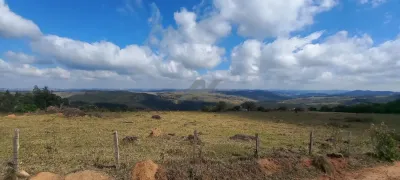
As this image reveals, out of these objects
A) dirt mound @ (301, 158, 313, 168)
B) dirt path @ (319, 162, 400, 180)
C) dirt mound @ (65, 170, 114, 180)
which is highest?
dirt mound @ (65, 170, 114, 180)

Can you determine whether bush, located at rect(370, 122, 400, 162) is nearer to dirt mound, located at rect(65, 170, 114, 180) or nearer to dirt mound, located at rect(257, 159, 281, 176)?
dirt mound, located at rect(257, 159, 281, 176)

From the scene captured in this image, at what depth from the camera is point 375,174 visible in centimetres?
1569

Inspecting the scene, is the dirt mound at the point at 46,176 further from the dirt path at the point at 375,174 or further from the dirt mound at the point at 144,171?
the dirt path at the point at 375,174

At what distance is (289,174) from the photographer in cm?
1482

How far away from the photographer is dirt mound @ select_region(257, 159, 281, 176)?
14669 millimetres

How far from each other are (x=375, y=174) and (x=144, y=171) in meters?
12.1

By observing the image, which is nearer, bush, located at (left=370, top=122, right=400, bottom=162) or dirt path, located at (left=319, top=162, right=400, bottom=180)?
dirt path, located at (left=319, top=162, right=400, bottom=180)

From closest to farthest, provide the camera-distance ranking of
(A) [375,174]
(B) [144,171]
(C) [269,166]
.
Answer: (B) [144,171], (C) [269,166], (A) [375,174]

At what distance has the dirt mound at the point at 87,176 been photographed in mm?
12073

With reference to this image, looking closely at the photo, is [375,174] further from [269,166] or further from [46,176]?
[46,176]

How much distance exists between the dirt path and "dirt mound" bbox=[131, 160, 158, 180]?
8405 millimetres

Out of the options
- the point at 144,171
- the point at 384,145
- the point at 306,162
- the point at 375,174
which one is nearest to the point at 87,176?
the point at 144,171

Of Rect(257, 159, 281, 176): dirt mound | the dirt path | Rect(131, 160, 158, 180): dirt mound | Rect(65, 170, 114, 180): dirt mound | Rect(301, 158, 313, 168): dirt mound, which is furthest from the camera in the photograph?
Rect(301, 158, 313, 168): dirt mound

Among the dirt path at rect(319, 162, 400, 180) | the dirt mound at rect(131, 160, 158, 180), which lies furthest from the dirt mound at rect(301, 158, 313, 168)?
the dirt mound at rect(131, 160, 158, 180)
